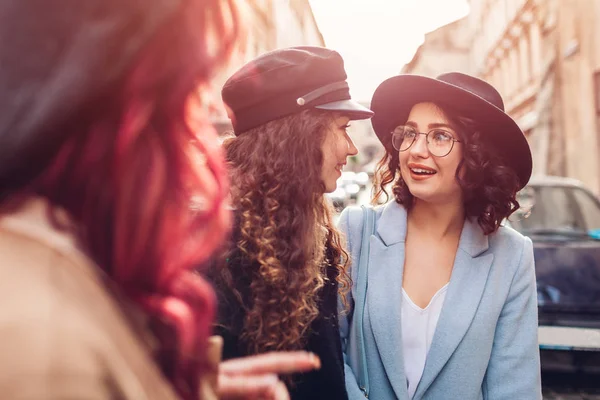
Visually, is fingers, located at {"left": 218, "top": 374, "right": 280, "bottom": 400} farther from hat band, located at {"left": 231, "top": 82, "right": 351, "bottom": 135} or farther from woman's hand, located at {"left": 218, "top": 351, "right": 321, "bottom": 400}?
hat band, located at {"left": 231, "top": 82, "right": 351, "bottom": 135}

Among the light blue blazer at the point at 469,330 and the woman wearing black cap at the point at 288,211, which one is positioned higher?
the woman wearing black cap at the point at 288,211

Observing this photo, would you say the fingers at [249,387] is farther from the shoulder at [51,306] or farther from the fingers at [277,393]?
the shoulder at [51,306]

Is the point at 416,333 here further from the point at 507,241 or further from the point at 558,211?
the point at 558,211

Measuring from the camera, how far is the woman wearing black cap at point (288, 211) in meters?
1.71

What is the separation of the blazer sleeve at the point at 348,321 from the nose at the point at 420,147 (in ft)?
1.39

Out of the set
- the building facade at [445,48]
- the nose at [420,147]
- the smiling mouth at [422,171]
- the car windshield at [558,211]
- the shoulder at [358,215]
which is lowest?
the car windshield at [558,211]

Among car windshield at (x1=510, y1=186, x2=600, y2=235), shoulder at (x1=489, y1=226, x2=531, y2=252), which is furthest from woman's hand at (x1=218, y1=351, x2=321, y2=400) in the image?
car windshield at (x1=510, y1=186, x2=600, y2=235)

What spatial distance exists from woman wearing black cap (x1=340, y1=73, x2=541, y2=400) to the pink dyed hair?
5.08 feet

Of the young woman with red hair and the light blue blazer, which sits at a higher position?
the young woman with red hair

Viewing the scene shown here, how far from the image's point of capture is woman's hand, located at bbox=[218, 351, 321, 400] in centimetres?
94

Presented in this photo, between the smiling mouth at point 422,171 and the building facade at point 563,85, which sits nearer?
the smiling mouth at point 422,171

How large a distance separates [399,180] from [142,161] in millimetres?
2063

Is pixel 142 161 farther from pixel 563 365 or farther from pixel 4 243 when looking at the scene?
pixel 563 365

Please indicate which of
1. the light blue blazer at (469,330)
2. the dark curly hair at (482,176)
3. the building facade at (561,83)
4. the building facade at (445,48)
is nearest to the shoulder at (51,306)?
the light blue blazer at (469,330)
